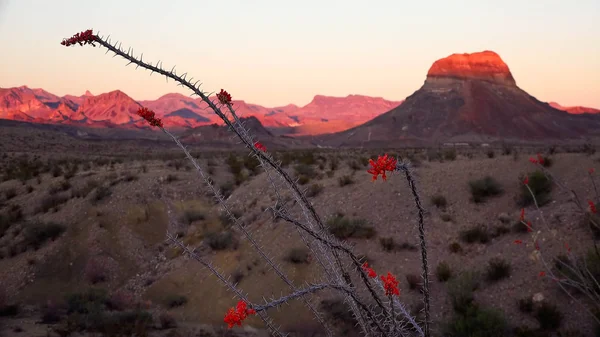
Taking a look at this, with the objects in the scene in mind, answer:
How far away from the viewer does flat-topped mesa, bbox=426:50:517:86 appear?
325 feet

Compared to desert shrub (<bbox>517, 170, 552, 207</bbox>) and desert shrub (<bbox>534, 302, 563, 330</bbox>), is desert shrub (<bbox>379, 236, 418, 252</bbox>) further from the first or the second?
desert shrub (<bbox>534, 302, 563, 330</bbox>)

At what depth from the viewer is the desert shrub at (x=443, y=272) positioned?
35.9 feet

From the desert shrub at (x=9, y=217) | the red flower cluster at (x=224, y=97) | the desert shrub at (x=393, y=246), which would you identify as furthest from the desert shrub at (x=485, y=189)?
the desert shrub at (x=9, y=217)

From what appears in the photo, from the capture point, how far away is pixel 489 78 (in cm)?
9869

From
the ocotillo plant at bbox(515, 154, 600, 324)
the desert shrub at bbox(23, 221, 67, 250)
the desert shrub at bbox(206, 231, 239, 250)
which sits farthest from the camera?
the desert shrub at bbox(23, 221, 67, 250)

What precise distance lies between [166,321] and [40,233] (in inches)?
287

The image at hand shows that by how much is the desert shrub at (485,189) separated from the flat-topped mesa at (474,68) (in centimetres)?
8976

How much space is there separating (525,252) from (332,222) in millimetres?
5039

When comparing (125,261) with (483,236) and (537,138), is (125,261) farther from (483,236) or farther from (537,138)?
(537,138)

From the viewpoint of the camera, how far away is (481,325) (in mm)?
8820

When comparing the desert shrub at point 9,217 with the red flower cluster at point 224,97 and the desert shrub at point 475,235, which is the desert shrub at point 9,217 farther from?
the red flower cluster at point 224,97

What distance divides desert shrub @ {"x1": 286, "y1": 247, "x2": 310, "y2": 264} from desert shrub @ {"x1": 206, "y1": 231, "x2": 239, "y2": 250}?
2.33 m

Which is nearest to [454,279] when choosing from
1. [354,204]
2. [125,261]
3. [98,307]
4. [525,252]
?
[525,252]

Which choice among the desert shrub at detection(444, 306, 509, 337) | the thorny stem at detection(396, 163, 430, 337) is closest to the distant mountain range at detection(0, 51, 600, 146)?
the desert shrub at detection(444, 306, 509, 337)
